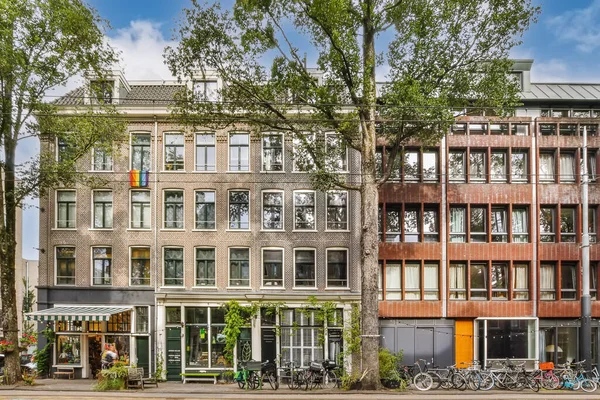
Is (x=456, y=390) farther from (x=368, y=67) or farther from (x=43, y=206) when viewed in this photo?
(x=43, y=206)

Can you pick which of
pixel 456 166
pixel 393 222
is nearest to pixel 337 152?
pixel 393 222

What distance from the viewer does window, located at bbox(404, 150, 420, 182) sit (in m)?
23.7

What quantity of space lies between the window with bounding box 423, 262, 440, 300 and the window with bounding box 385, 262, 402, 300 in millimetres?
1253

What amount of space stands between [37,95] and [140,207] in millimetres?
7774

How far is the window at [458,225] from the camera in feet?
77.6

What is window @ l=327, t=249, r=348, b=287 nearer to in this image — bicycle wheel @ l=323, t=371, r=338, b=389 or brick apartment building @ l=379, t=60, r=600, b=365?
brick apartment building @ l=379, t=60, r=600, b=365

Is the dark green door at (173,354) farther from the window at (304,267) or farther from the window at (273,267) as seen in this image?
the window at (304,267)

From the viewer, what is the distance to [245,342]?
22859 millimetres

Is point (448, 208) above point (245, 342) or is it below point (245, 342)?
above

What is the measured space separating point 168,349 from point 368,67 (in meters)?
16.4

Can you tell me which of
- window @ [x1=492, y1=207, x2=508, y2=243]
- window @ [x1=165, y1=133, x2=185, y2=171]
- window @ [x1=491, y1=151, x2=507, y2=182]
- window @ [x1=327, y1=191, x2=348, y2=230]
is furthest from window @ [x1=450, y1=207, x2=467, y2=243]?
window @ [x1=165, y1=133, x2=185, y2=171]

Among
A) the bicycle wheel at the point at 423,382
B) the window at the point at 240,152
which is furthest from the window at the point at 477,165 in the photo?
the window at the point at 240,152

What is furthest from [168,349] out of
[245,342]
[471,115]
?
[471,115]

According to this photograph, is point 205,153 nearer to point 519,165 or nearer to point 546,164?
point 519,165
